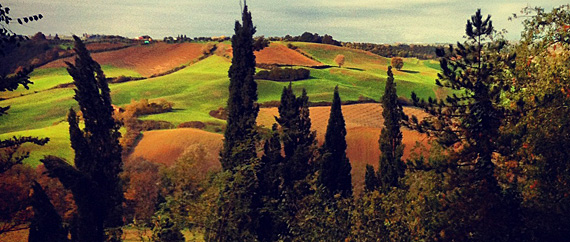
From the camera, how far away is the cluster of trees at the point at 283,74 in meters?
124

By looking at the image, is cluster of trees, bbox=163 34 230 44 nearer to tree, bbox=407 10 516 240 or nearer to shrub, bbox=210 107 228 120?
shrub, bbox=210 107 228 120

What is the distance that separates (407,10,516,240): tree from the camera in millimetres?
20797

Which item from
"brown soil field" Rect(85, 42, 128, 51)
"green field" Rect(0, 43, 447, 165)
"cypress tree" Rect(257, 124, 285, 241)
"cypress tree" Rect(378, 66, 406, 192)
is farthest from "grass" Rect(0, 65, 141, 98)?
"cypress tree" Rect(257, 124, 285, 241)

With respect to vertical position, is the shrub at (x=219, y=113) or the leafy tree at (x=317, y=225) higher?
the leafy tree at (x=317, y=225)

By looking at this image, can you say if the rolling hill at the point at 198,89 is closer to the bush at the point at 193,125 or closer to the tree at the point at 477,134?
the bush at the point at 193,125

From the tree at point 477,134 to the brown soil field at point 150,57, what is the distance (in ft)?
422

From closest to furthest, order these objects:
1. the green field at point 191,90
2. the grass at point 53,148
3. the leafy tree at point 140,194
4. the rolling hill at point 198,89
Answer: the leafy tree at point 140,194
the grass at point 53,148
the rolling hill at point 198,89
the green field at point 191,90

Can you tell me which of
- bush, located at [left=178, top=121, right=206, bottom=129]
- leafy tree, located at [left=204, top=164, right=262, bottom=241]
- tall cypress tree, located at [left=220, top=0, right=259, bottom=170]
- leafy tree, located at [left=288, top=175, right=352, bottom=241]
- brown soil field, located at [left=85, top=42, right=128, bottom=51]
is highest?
brown soil field, located at [left=85, top=42, right=128, bottom=51]

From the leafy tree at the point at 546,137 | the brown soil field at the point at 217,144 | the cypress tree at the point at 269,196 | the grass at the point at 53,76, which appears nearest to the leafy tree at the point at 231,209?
the cypress tree at the point at 269,196

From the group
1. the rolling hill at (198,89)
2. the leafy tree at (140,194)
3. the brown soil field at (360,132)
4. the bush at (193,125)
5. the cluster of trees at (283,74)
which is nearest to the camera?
the leafy tree at (140,194)

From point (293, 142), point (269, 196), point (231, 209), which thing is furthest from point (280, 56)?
point (231, 209)

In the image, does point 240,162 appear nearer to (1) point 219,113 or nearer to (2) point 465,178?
(2) point 465,178

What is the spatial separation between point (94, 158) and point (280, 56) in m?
110

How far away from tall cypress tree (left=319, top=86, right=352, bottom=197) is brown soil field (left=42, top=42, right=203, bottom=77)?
10153 centimetres
